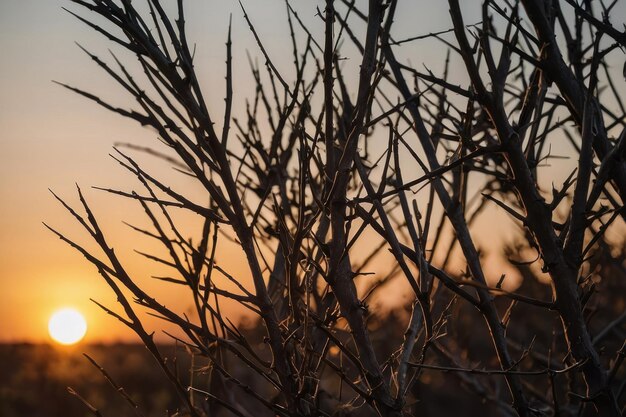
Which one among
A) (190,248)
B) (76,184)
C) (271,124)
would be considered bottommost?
(190,248)

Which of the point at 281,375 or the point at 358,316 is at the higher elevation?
the point at 358,316

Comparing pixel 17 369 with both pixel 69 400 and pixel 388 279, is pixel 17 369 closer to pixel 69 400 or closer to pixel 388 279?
pixel 69 400

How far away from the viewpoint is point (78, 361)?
57.5 ft

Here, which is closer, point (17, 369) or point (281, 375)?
point (281, 375)

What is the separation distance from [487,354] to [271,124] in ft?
45.7

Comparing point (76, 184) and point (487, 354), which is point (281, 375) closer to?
point (76, 184)

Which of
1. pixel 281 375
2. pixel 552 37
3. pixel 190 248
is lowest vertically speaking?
pixel 281 375

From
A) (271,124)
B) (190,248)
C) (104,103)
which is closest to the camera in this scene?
(104,103)

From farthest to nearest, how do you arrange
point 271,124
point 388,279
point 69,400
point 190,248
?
point 69,400 → point 271,124 → point 388,279 → point 190,248

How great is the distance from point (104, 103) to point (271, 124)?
1.32 meters

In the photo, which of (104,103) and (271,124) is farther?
(271,124)

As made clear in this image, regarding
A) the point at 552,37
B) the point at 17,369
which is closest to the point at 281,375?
the point at 552,37

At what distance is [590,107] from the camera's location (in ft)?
5.51

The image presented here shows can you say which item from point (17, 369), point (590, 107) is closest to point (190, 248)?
point (590, 107)
